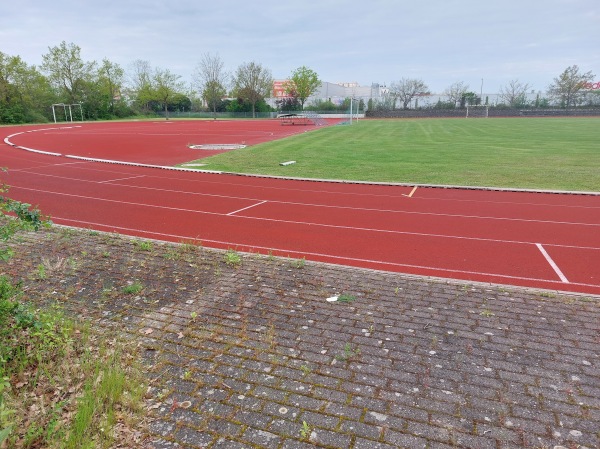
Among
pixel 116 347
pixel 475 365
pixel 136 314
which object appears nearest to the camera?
pixel 475 365

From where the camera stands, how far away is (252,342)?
4.41 meters

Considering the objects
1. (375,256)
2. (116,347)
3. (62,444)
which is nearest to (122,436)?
(62,444)

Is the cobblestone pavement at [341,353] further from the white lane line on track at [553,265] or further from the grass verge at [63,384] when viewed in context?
the white lane line on track at [553,265]

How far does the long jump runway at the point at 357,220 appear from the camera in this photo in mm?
7254

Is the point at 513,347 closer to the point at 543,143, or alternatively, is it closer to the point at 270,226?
the point at 270,226

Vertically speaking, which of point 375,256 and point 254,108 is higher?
point 254,108

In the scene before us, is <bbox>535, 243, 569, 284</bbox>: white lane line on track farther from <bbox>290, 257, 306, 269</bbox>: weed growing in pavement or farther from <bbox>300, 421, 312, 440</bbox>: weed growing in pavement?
<bbox>300, 421, 312, 440</bbox>: weed growing in pavement

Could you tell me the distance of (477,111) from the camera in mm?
72125

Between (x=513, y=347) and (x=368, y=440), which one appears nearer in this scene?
(x=368, y=440)

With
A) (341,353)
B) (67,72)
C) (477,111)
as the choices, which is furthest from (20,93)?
(477,111)

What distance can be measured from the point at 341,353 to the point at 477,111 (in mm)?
77755

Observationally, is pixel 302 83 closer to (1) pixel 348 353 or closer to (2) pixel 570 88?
(2) pixel 570 88

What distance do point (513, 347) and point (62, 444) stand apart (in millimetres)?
4233

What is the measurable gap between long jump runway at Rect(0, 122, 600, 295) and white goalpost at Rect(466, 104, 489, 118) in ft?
209
